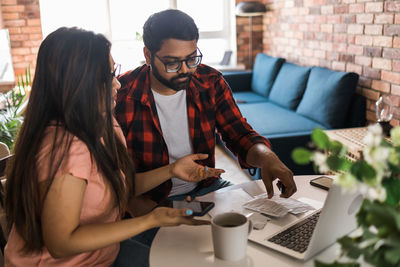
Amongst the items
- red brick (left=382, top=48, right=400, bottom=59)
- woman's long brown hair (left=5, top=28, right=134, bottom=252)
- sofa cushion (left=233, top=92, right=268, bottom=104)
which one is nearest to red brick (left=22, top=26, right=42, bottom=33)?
sofa cushion (left=233, top=92, right=268, bottom=104)

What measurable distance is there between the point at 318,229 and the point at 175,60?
0.91 meters

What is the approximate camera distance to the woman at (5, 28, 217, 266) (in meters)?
0.90

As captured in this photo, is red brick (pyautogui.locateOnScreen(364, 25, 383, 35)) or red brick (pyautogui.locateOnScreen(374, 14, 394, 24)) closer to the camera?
red brick (pyautogui.locateOnScreen(374, 14, 394, 24))

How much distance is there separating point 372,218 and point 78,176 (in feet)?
2.04

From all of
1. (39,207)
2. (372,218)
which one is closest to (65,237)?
(39,207)

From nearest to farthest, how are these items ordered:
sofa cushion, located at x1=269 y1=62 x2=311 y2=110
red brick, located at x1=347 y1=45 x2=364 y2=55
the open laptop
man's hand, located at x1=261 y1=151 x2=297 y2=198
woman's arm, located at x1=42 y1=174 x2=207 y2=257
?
1. the open laptop
2. woman's arm, located at x1=42 y1=174 x2=207 y2=257
3. man's hand, located at x1=261 y1=151 x2=297 y2=198
4. red brick, located at x1=347 y1=45 x2=364 y2=55
5. sofa cushion, located at x1=269 y1=62 x2=311 y2=110

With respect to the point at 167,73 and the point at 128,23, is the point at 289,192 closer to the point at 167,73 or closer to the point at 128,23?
the point at 167,73

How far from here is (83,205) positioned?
101 centimetres

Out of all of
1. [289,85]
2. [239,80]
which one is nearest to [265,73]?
[239,80]

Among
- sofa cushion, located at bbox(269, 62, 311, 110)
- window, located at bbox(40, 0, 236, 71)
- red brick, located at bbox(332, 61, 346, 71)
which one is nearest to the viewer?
red brick, located at bbox(332, 61, 346, 71)

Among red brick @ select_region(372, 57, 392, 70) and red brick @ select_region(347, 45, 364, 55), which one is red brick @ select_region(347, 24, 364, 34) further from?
red brick @ select_region(372, 57, 392, 70)

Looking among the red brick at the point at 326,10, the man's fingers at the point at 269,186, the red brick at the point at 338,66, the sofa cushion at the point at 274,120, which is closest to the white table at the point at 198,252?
the man's fingers at the point at 269,186

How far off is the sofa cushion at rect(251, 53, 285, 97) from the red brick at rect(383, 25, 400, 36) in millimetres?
1504

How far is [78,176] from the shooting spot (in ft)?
2.99
